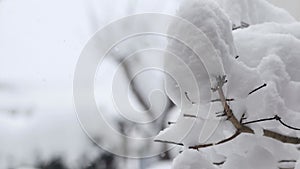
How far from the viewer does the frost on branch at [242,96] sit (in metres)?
0.45

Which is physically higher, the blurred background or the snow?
the blurred background

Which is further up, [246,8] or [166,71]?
[246,8]

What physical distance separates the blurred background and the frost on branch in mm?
466

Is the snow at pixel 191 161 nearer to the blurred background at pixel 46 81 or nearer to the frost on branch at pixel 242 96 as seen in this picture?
the frost on branch at pixel 242 96

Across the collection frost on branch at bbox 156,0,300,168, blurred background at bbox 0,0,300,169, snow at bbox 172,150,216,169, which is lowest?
snow at bbox 172,150,216,169

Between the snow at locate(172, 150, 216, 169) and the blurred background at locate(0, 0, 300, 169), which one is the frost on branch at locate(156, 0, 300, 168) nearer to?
the snow at locate(172, 150, 216, 169)

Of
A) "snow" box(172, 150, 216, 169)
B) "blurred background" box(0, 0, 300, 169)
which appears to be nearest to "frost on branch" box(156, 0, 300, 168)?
"snow" box(172, 150, 216, 169)

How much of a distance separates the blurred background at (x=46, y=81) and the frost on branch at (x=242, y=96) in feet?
1.53

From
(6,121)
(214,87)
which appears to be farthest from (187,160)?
(6,121)

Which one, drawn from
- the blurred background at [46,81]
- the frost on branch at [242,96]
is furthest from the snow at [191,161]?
the blurred background at [46,81]

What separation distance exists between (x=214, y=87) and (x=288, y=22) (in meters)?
0.27

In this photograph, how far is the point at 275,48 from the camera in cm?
50

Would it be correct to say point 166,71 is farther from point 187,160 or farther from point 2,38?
point 2,38

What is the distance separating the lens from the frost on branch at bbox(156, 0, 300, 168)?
0.45 m
